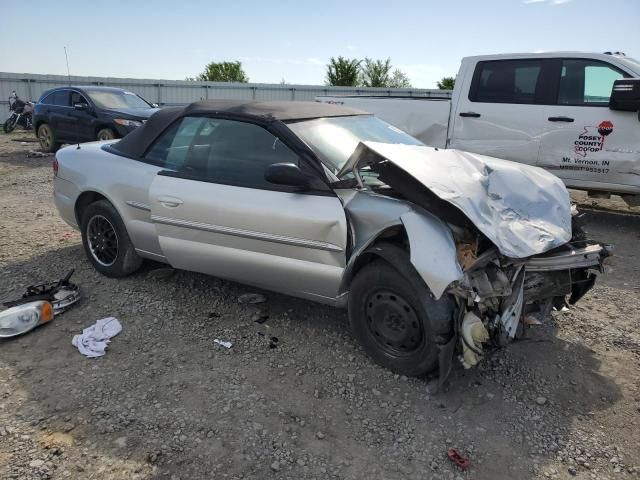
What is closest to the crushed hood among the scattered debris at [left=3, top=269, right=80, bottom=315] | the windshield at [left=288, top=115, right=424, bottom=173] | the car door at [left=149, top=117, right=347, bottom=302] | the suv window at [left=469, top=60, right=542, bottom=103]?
the windshield at [left=288, top=115, right=424, bottom=173]

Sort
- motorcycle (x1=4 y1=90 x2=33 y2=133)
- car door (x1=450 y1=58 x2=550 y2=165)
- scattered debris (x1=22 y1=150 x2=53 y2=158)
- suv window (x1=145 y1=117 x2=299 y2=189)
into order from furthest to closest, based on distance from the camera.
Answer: motorcycle (x1=4 y1=90 x2=33 y2=133)
scattered debris (x1=22 y1=150 x2=53 y2=158)
car door (x1=450 y1=58 x2=550 y2=165)
suv window (x1=145 y1=117 x2=299 y2=189)

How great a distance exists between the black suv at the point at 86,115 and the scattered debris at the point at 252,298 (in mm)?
8123

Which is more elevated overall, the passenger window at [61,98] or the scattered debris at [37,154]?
the passenger window at [61,98]

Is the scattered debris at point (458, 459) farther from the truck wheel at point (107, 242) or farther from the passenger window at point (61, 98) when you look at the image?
the passenger window at point (61, 98)

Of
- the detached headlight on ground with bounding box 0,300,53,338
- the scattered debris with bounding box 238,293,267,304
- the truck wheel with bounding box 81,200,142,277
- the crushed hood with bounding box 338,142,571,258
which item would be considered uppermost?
the crushed hood with bounding box 338,142,571,258

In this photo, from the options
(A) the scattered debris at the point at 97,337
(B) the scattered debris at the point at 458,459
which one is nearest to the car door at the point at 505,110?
(B) the scattered debris at the point at 458,459

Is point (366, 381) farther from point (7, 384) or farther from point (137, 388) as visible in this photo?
point (7, 384)

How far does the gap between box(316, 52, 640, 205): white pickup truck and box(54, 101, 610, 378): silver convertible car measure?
3223mm

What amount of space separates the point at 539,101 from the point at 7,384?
6597mm

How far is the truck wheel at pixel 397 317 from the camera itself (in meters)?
2.90

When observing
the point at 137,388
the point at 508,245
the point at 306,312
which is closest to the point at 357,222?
the point at 508,245

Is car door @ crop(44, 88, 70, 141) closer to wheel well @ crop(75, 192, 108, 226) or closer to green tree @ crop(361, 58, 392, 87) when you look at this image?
wheel well @ crop(75, 192, 108, 226)

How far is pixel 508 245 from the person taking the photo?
2.84 meters

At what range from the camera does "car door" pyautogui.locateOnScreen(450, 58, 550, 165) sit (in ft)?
22.1
